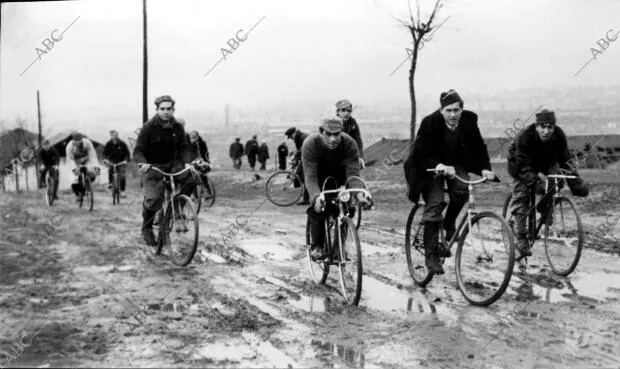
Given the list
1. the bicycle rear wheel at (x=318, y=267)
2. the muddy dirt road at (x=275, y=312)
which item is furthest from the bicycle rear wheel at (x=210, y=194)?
the bicycle rear wheel at (x=318, y=267)

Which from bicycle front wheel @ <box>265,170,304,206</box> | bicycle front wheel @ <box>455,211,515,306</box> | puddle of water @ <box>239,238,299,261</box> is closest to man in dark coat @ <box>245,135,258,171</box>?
bicycle front wheel @ <box>265,170,304,206</box>

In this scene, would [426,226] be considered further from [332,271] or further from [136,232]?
[136,232]

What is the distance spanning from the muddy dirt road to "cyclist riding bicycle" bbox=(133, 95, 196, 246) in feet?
2.52

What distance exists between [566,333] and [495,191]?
12863mm

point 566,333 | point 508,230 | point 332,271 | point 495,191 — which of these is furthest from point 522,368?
point 495,191

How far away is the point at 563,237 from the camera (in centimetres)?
793

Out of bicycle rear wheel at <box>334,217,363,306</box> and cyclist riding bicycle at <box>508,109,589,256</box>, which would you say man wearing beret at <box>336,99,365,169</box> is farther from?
bicycle rear wheel at <box>334,217,363,306</box>

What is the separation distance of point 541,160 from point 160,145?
4.63m

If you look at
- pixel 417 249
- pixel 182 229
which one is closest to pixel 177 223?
pixel 182 229

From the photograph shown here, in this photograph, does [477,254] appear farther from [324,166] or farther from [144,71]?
[144,71]

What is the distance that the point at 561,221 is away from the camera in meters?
8.03

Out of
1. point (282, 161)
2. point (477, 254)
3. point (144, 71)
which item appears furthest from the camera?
point (282, 161)

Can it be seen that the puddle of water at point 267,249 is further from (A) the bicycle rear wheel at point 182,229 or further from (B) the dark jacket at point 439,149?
(B) the dark jacket at point 439,149

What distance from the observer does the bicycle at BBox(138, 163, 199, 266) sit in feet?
28.3
